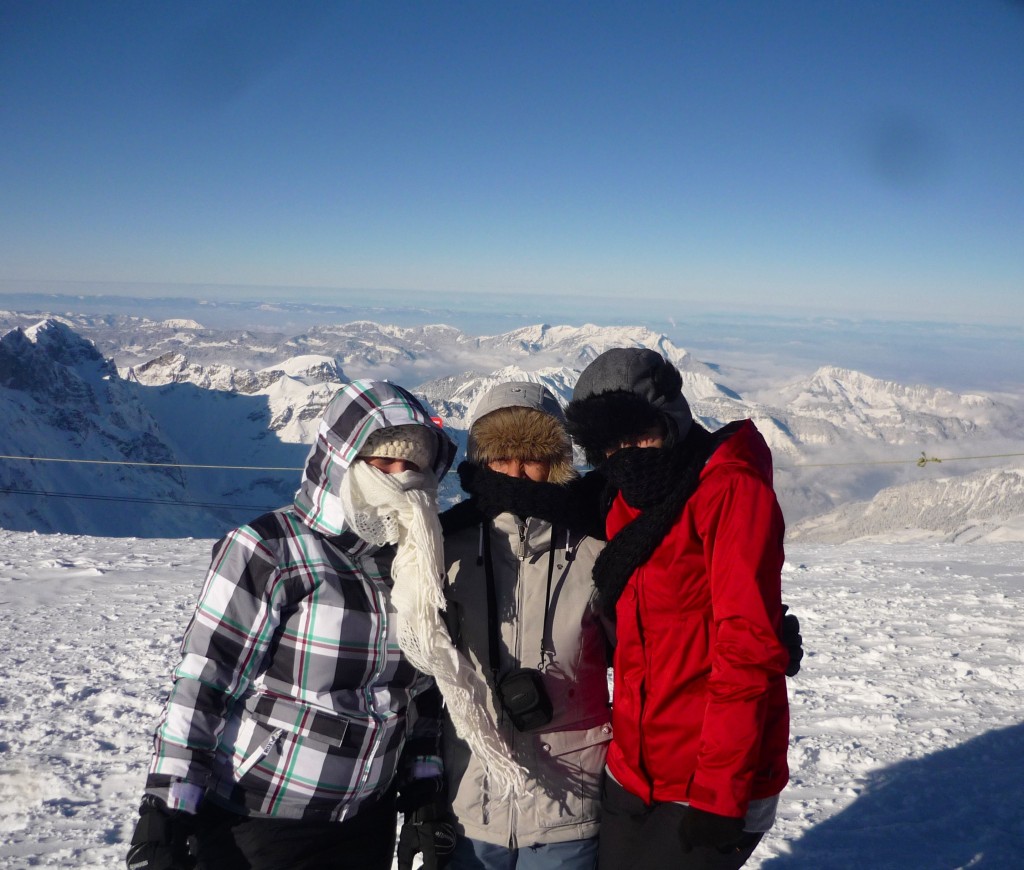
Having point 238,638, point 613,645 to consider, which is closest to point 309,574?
point 238,638

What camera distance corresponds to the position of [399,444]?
2.28m

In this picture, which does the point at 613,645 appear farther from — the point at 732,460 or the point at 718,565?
the point at 732,460

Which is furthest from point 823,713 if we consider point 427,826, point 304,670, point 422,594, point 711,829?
point 304,670

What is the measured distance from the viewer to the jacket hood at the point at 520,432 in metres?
2.33

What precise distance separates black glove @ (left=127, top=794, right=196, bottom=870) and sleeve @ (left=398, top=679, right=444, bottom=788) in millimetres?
708

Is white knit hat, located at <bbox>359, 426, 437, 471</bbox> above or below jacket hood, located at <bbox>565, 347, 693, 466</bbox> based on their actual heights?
below

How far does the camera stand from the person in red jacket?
1.90 m

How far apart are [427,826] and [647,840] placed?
2.38ft

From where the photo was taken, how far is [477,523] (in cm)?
236

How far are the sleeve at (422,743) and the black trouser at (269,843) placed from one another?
0.24m

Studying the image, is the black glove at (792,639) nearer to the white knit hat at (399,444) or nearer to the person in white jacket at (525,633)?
the person in white jacket at (525,633)

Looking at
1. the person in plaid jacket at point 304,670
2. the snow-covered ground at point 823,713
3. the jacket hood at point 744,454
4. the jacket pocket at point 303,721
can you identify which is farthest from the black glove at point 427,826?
the snow-covered ground at point 823,713

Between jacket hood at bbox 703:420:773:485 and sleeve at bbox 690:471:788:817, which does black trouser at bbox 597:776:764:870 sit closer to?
sleeve at bbox 690:471:788:817

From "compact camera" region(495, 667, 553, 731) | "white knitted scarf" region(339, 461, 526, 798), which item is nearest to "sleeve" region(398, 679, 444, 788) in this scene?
"white knitted scarf" region(339, 461, 526, 798)
